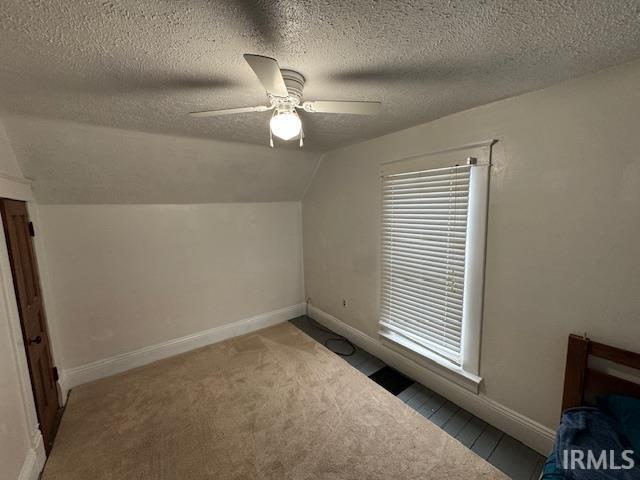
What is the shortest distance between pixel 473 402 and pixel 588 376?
0.83 metres

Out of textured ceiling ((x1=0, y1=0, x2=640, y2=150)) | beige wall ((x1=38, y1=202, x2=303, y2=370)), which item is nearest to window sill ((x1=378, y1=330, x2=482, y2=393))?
beige wall ((x1=38, y1=202, x2=303, y2=370))

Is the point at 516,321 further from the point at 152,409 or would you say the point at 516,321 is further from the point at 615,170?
the point at 152,409

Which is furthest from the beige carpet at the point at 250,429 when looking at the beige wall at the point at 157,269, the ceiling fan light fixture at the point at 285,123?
the ceiling fan light fixture at the point at 285,123

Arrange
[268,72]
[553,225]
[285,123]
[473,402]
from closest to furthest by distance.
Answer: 1. [268,72]
2. [285,123]
3. [553,225]
4. [473,402]

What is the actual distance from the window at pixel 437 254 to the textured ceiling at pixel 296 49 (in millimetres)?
578

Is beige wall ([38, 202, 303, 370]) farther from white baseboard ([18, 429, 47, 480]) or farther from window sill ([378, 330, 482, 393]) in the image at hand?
window sill ([378, 330, 482, 393])

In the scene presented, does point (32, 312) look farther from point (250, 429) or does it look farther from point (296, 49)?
point (296, 49)

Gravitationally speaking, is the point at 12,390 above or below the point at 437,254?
below

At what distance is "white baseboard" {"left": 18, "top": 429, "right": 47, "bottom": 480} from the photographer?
5.09ft

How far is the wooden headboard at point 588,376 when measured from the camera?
1384 millimetres

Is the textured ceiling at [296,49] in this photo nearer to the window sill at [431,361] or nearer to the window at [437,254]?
the window at [437,254]

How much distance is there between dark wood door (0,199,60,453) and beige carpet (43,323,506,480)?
20 centimetres

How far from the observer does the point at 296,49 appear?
1.13 m

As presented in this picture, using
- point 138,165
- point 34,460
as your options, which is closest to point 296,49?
point 138,165
